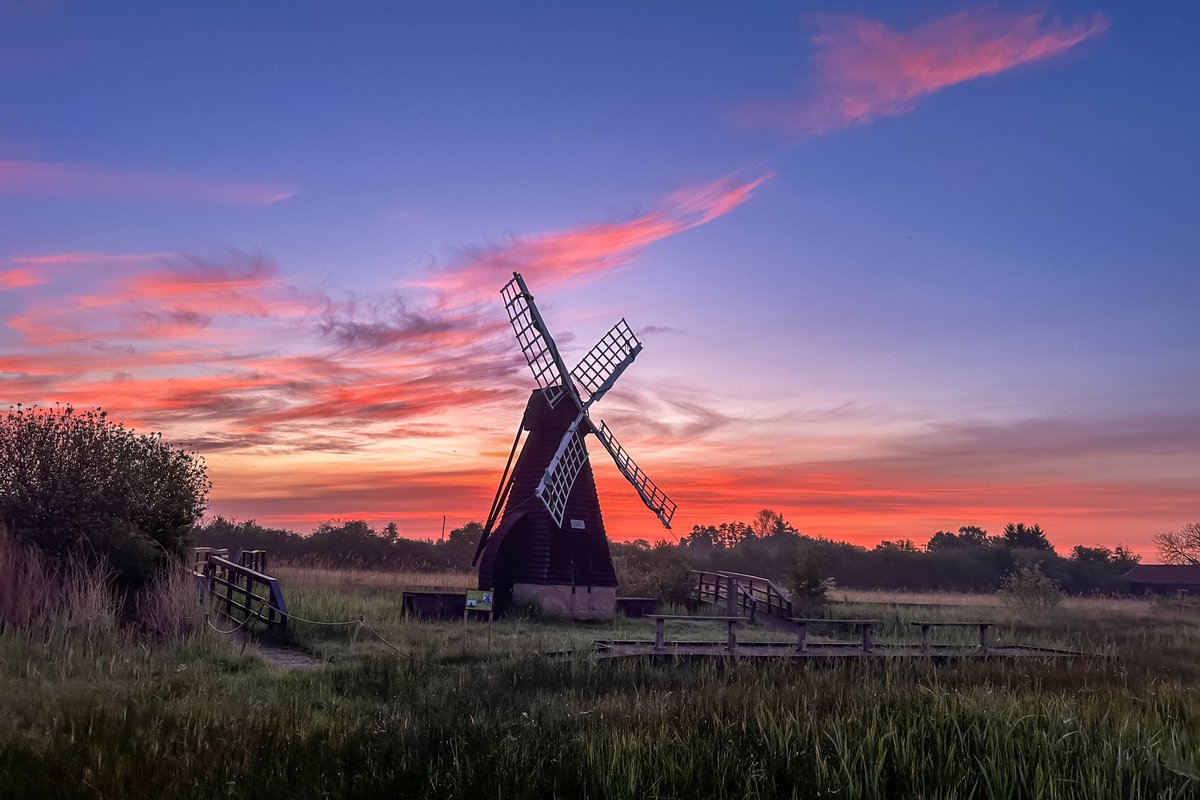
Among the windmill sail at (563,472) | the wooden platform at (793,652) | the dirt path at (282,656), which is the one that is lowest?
the dirt path at (282,656)

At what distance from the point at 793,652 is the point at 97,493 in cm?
1588

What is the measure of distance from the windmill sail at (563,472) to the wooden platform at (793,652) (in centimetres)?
614

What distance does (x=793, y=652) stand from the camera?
17234 millimetres

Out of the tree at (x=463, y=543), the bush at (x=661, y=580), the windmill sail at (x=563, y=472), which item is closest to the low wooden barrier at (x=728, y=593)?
the bush at (x=661, y=580)

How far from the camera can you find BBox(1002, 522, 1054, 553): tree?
251 ft

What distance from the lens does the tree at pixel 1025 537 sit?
7662 cm

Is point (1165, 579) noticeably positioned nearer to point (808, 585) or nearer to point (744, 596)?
point (808, 585)

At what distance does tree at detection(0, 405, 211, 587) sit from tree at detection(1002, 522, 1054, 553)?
242 ft

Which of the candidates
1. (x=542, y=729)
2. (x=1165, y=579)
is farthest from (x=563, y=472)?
(x=1165, y=579)

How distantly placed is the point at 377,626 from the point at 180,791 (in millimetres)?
13382

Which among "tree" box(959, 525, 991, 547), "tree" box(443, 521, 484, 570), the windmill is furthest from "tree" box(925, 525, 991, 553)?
the windmill

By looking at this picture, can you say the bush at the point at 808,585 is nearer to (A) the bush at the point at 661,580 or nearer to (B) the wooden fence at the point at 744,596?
(B) the wooden fence at the point at 744,596

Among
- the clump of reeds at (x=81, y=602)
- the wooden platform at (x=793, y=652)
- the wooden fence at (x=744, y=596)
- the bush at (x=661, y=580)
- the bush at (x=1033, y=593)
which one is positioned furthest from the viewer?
the bush at (x=1033, y=593)

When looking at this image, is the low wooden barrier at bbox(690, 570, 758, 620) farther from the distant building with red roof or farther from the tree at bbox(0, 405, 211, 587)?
the distant building with red roof
